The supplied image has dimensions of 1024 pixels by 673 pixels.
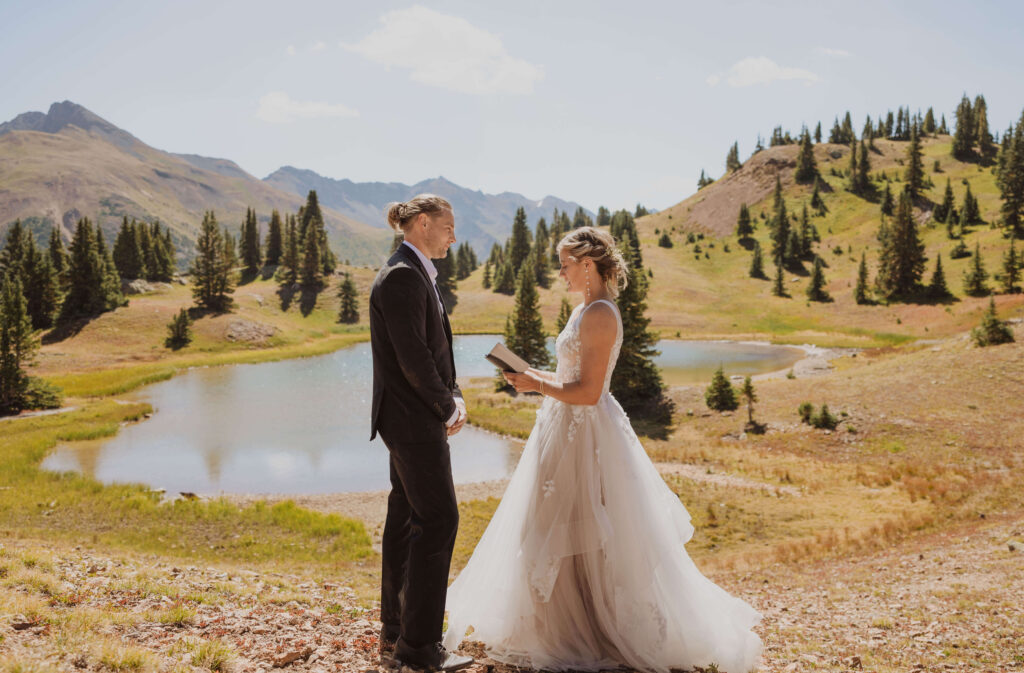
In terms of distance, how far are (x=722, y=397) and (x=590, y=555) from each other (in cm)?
3074

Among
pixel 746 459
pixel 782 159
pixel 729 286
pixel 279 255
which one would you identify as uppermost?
pixel 782 159

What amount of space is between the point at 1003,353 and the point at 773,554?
27.9 meters

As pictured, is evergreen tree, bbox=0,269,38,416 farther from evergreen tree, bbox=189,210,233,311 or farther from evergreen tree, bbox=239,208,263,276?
evergreen tree, bbox=239,208,263,276

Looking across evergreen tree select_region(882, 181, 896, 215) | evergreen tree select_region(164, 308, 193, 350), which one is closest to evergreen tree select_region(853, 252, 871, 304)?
evergreen tree select_region(882, 181, 896, 215)

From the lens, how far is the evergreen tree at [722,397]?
3356 cm

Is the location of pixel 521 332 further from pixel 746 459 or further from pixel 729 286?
pixel 729 286

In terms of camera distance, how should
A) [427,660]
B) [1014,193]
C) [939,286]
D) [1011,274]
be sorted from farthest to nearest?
1. [1014,193]
2. [939,286]
3. [1011,274]
4. [427,660]

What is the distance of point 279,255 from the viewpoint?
353 feet

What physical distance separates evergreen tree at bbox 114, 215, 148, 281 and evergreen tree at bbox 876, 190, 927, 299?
4312 inches

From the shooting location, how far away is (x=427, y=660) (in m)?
4.72

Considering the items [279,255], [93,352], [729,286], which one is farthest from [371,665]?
[279,255]

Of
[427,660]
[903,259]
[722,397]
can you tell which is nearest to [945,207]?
[903,259]

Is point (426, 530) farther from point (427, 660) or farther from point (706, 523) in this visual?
point (706, 523)

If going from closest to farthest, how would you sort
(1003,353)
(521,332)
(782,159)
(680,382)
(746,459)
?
(746,459), (1003,353), (680,382), (521,332), (782,159)
